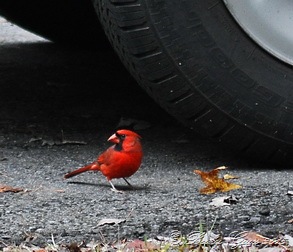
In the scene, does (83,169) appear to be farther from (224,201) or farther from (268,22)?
(268,22)

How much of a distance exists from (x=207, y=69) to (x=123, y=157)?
42cm

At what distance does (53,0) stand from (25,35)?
70.5 inches

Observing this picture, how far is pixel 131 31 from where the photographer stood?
10.3ft

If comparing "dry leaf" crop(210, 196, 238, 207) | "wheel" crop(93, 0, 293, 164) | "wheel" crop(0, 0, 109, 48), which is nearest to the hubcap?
"wheel" crop(93, 0, 293, 164)

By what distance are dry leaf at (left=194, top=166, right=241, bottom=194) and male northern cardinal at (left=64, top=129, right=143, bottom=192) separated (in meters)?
0.22

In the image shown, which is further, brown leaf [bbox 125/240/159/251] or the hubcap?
the hubcap

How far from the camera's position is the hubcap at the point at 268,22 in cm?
313

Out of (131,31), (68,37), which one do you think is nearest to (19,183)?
(131,31)

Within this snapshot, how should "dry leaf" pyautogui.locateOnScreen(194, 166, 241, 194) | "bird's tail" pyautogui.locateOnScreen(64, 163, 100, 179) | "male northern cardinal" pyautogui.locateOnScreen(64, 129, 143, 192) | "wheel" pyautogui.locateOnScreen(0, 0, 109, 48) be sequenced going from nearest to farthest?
"dry leaf" pyautogui.locateOnScreen(194, 166, 241, 194), "male northern cardinal" pyautogui.locateOnScreen(64, 129, 143, 192), "bird's tail" pyautogui.locateOnScreen(64, 163, 100, 179), "wheel" pyautogui.locateOnScreen(0, 0, 109, 48)

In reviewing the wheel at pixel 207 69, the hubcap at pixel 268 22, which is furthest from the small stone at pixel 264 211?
the hubcap at pixel 268 22

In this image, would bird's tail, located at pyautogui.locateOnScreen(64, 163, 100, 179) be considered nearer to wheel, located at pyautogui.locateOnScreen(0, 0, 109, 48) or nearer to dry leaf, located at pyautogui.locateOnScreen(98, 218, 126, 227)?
dry leaf, located at pyautogui.locateOnScreen(98, 218, 126, 227)

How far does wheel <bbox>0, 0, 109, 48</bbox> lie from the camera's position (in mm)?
4930

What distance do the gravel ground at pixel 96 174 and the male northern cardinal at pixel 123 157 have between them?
69 millimetres

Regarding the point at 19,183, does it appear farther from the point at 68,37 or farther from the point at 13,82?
the point at 68,37
